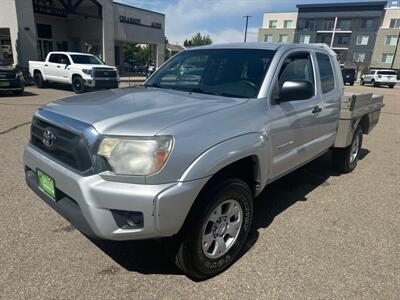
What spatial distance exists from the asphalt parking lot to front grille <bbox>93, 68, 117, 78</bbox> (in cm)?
1072

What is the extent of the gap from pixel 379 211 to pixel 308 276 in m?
1.91

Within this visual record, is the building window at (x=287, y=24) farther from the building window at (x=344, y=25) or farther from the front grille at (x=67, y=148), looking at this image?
the front grille at (x=67, y=148)

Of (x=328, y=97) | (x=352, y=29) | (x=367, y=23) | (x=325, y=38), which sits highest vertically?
(x=367, y=23)

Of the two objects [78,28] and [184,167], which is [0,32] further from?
[184,167]

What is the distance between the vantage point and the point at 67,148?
95.8 inches

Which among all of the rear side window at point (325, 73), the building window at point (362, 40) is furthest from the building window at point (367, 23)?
the rear side window at point (325, 73)

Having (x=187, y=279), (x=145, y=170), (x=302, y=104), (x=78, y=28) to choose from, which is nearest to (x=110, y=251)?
(x=187, y=279)

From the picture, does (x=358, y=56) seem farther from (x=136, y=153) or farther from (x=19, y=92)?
(x=136, y=153)

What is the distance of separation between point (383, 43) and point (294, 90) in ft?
221

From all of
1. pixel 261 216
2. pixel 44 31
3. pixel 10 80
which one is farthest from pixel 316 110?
pixel 44 31

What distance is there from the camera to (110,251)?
3.03 meters

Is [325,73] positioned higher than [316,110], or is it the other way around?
[325,73]

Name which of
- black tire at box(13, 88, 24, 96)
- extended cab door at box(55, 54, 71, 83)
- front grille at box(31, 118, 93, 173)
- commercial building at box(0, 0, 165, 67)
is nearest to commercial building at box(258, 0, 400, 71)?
commercial building at box(0, 0, 165, 67)

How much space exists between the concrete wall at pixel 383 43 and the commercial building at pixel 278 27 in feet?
52.8
